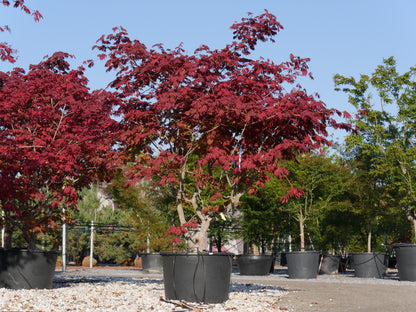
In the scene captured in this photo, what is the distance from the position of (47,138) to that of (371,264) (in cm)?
1121

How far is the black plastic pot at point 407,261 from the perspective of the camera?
13.8 meters

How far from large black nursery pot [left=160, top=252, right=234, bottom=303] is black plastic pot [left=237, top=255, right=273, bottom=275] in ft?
29.2

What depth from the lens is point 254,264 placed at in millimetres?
16828

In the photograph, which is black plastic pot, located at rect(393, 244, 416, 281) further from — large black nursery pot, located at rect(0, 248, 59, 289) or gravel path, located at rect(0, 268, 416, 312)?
large black nursery pot, located at rect(0, 248, 59, 289)

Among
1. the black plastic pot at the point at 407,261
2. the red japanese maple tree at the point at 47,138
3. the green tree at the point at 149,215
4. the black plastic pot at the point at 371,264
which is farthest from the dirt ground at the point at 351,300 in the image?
the green tree at the point at 149,215

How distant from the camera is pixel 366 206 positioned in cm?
1789

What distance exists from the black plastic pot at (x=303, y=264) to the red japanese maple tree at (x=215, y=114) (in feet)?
22.2

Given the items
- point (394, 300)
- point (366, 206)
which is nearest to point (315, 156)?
point (366, 206)

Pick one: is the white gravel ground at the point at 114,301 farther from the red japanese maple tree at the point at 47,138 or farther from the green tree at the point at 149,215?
Result: the green tree at the point at 149,215

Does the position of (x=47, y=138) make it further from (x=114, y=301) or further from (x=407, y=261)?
(x=407, y=261)

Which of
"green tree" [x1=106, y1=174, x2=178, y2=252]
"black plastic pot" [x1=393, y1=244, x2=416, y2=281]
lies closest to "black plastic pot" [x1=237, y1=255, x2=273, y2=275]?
"green tree" [x1=106, y1=174, x2=178, y2=252]

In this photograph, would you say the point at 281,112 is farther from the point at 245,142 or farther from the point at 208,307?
the point at 208,307

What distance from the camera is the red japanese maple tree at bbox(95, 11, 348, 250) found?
7844 mm

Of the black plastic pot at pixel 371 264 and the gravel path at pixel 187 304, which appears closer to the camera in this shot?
the gravel path at pixel 187 304
